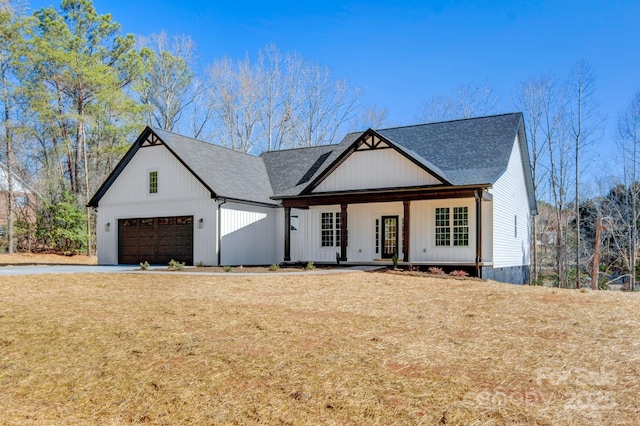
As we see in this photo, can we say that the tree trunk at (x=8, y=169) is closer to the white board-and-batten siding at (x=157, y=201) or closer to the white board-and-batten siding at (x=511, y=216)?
the white board-and-batten siding at (x=157, y=201)

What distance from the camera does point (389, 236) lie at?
2092 centimetres

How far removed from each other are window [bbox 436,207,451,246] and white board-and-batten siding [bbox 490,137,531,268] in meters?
1.68

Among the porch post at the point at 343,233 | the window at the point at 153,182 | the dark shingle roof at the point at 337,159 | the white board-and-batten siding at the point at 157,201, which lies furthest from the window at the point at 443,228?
the window at the point at 153,182

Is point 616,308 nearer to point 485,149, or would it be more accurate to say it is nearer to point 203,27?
point 485,149

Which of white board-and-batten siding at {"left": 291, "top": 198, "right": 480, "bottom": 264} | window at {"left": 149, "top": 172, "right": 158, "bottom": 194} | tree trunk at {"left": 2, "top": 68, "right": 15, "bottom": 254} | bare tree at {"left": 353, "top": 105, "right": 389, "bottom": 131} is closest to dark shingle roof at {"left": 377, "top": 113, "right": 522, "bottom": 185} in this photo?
white board-and-batten siding at {"left": 291, "top": 198, "right": 480, "bottom": 264}

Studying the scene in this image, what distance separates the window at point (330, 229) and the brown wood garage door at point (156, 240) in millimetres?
5603

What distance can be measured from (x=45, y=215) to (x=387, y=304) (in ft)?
94.4

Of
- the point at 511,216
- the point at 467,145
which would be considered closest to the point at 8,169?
the point at 467,145

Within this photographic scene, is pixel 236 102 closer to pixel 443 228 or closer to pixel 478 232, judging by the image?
pixel 443 228

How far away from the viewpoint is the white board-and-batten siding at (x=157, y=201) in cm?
2122

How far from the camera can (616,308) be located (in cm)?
1045

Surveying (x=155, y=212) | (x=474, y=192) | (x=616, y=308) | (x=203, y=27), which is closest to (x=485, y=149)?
(x=474, y=192)

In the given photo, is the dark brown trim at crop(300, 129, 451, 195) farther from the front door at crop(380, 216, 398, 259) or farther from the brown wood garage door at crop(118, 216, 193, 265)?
the brown wood garage door at crop(118, 216, 193, 265)

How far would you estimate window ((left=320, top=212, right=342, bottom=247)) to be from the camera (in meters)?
21.9
